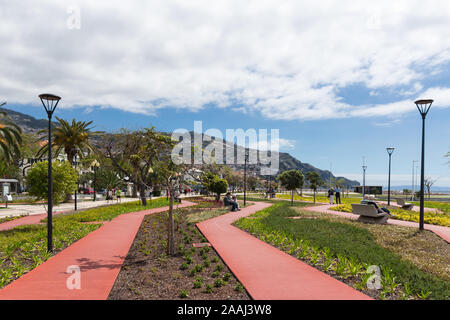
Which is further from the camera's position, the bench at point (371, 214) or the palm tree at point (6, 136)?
the palm tree at point (6, 136)

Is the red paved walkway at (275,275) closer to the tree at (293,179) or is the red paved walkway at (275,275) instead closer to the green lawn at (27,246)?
the green lawn at (27,246)

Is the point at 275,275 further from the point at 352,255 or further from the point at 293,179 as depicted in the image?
the point at 293,179

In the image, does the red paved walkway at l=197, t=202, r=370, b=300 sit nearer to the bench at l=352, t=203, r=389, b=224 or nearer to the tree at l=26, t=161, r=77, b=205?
the bench at l=352, t=203, r=389, b=224

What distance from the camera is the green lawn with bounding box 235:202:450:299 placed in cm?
495

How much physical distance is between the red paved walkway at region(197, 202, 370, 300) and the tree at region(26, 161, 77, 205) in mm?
7946

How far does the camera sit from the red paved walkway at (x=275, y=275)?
4.76 meters

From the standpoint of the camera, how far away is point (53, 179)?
40.2ft

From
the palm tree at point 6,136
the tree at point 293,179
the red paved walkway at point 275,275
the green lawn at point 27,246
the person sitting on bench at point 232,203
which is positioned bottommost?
the person sitting on bench at point 232,203

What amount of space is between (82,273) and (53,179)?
7917mm

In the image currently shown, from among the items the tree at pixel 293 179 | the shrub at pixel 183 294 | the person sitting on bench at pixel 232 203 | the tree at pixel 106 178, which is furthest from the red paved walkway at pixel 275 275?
the tree at pixel 106 178

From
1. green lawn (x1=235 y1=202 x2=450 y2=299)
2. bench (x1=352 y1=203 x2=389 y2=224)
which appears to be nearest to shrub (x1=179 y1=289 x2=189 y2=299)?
green lawn (x1=235 y1=202 x2=450 y2=299)

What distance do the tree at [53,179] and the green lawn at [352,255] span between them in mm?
8163

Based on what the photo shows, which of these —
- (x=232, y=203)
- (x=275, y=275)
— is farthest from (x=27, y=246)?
(x=232, y=203)
